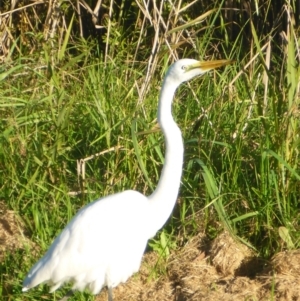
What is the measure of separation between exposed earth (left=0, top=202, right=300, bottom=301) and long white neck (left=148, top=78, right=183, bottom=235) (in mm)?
411

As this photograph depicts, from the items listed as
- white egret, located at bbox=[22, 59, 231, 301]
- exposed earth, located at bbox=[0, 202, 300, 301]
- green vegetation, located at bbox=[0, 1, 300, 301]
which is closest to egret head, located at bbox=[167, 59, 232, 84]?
white egret, located at bbox=[22, 59, 231, 301]

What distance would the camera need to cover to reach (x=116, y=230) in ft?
11.6

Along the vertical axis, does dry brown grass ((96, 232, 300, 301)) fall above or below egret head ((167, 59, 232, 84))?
below

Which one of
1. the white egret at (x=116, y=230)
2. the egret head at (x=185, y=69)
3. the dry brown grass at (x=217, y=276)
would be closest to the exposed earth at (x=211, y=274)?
the dry brown grass at (x=217, y=276)

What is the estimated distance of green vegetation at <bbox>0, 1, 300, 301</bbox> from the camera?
13.0ft

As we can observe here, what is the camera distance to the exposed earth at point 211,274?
3.74m

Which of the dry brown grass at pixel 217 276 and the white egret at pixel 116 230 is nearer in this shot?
the white egret at pixel 116 230

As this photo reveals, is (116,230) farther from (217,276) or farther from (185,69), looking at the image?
(185,69)

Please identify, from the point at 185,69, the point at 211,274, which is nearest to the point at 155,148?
the point at 211,274

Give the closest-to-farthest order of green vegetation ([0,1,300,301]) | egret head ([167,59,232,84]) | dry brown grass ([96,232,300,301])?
egret head ([167,59,232,84])
dry brown grass ([96,232,300,301])
green vegetation ([0,1,300,301])

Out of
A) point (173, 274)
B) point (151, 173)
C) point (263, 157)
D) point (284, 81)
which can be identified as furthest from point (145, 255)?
point (284, 81)

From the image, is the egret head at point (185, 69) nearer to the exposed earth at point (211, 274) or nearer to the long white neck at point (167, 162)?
the long white neck at point (167, 162)

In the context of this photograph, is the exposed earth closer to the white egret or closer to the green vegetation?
the green vegetation

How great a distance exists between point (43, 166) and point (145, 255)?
778 mm
